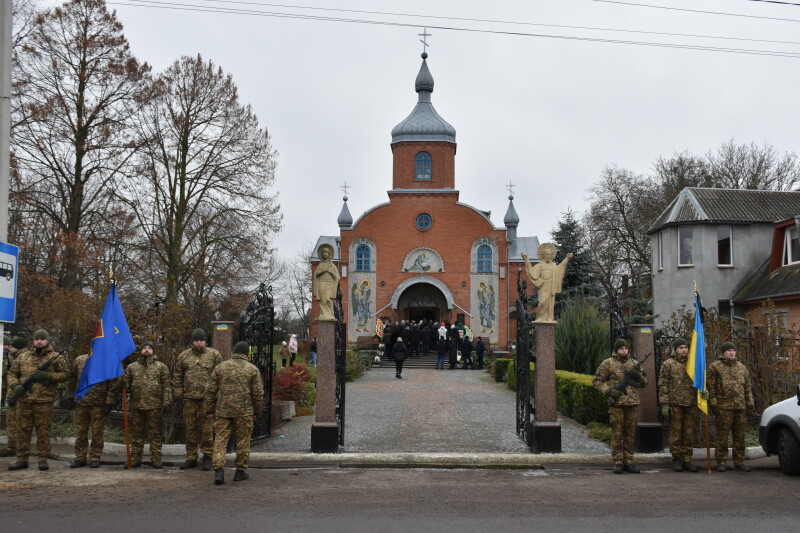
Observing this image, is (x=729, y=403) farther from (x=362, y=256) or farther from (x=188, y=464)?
(x=362, y=256)

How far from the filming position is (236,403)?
9.30 m

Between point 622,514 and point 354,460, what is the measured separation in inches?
177

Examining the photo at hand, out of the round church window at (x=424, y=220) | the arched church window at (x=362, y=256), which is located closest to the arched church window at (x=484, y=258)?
the round church window at (x=424, y=220)

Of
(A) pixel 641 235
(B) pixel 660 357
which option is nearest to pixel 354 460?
(B) pixel 660 357

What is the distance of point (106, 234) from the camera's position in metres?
24.7

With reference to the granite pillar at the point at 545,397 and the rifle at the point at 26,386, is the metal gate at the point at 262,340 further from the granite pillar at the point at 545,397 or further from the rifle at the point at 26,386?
the granite pillar at the point at 545,397

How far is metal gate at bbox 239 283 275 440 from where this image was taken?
477 inches

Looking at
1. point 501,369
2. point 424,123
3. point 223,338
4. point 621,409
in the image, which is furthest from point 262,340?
point 424,123

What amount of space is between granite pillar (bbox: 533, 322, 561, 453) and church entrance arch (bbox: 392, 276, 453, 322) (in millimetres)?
26914

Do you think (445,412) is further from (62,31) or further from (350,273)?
(350,273)

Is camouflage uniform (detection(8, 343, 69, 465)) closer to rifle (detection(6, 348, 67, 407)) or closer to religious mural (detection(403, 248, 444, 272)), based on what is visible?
rifle (detection(6, 348, 67, 407))

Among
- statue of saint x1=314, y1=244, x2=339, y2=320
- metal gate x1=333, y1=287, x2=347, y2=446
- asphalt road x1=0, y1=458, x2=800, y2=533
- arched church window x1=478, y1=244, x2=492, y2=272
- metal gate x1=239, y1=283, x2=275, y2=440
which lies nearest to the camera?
asphalt road x1=0, y1=458, x2=800, y2=533

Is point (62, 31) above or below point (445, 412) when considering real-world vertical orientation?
above

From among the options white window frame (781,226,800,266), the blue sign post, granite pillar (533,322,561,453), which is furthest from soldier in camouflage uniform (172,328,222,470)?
white window frame (781,226,800,266)
